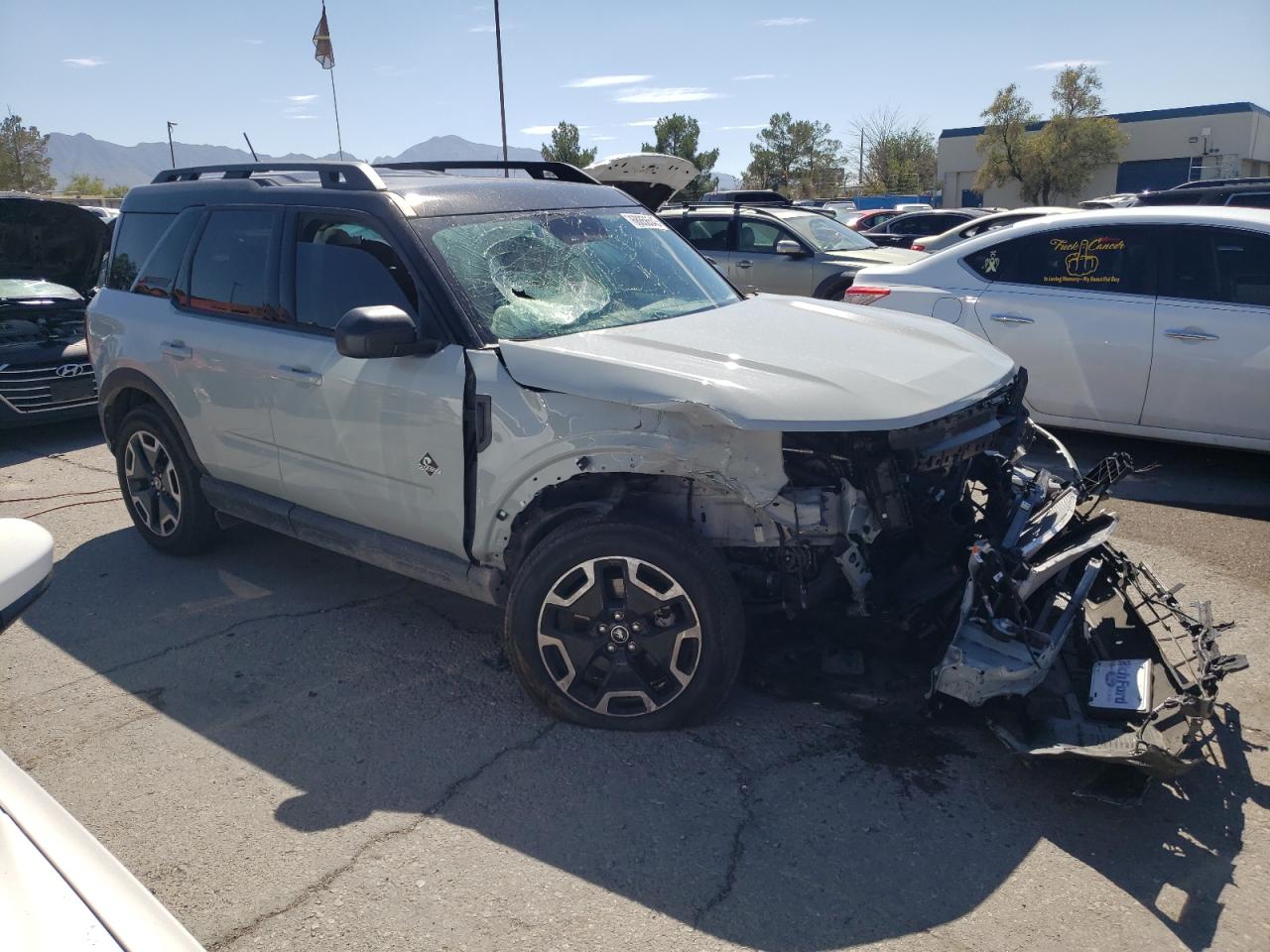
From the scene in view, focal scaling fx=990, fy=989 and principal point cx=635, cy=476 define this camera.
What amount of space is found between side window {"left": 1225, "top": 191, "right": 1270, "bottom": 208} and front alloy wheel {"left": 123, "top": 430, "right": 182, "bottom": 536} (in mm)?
11682

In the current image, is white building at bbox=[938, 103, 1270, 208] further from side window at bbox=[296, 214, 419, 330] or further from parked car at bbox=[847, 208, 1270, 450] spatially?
side window at bbox=[296, 214, 419, 330]

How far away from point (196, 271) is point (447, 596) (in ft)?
6.65

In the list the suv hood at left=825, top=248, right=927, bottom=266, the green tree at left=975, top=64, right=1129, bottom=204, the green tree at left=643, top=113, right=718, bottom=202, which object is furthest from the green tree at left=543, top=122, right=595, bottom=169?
the suv hood at left=825, top=248, right=927, bottom=266

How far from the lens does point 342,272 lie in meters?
4.19

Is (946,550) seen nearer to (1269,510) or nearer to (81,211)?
(1269,510)

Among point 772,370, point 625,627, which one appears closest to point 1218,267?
point 772,370

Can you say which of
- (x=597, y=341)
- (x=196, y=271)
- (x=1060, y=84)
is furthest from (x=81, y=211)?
(x=1060, y=84)

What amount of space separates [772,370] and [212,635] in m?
2.86

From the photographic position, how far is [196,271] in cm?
488

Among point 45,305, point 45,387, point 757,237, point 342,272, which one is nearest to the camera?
point 342,272

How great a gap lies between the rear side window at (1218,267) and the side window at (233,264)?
17.7 feet

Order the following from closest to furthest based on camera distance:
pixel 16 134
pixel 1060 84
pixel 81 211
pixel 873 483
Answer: pixel 873 483, pixel 81 211, pixel 1060 84, pixel 16 134

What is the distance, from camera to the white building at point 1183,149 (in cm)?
4969

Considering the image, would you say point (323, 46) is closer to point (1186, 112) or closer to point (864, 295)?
point (864, 295)
